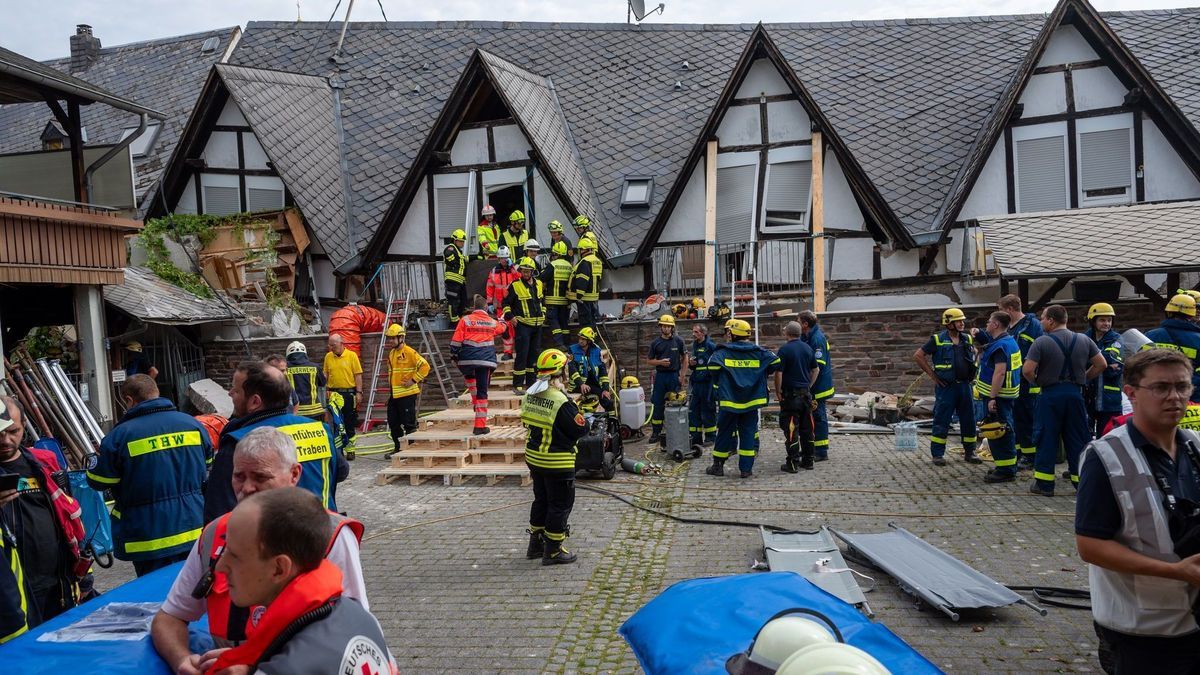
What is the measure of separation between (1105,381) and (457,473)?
7.68m

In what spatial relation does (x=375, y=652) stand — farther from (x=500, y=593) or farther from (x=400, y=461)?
(x=400, y=461)

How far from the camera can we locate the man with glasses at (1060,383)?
30.0ft

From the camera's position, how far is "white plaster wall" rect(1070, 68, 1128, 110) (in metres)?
16.6

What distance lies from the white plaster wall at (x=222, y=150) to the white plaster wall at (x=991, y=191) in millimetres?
15694

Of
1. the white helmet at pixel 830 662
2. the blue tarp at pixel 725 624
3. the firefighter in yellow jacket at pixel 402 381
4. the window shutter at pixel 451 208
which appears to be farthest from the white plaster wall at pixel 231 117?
the white helmet at pixel 830 662

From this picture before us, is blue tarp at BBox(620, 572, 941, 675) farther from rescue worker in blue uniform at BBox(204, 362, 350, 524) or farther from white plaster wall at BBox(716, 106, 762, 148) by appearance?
white plaster wall at BBox(716, 106, 762, 148)

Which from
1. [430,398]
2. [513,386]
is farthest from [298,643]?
[430,398]

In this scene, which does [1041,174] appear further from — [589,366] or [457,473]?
[457,473]

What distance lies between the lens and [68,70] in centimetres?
2714

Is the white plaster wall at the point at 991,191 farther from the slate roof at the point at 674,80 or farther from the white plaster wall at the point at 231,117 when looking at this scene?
the white plaster wall at the point at 231,117

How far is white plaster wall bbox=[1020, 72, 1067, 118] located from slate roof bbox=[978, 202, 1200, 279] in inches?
101

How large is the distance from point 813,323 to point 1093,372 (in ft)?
12.0

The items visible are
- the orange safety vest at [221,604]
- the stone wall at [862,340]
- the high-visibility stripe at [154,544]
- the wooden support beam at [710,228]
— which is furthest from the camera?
the wooden support beam at [710,228]

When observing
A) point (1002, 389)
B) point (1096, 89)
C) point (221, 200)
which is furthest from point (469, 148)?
point (1002, 389)
